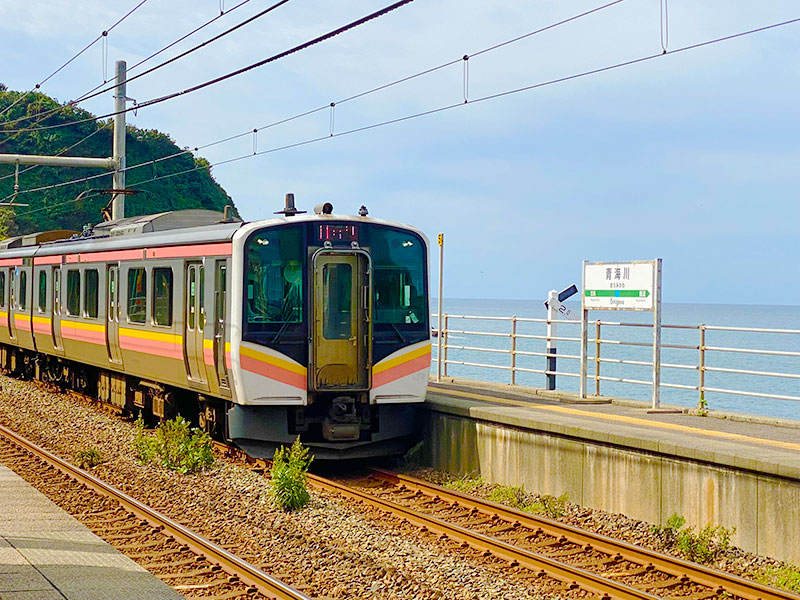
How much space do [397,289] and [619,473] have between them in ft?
12.7

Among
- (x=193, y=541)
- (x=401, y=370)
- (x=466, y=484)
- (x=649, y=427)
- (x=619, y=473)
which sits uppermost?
(x=401, y=370)

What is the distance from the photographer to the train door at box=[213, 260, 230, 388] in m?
12.6

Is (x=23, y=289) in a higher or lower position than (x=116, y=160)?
lower

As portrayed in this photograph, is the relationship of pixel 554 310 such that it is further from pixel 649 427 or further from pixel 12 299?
pixel 12 299

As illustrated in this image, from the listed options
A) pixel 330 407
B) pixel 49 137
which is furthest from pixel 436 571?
pixel 49 137

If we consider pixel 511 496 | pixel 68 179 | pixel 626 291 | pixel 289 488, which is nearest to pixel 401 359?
pixel 511 496

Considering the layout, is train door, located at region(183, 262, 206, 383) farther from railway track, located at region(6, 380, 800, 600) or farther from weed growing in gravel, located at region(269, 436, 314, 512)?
weed growing in gravel, located at region(269, 436, 314, 512)

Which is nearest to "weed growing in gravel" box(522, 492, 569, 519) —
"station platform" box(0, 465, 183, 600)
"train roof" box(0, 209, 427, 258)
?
"train roof" box(0, 209, 427, 258)

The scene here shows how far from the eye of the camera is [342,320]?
41.5 ft

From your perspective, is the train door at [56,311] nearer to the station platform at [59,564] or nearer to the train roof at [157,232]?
the train roof at [157,232]

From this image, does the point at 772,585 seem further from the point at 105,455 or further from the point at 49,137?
the point at 49,137

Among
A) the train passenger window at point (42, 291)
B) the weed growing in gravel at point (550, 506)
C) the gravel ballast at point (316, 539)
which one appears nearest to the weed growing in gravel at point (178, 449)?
the gravel ballast at point (316, 539)

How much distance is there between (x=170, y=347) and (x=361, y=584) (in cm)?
719

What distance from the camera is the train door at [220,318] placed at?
12562 mm
